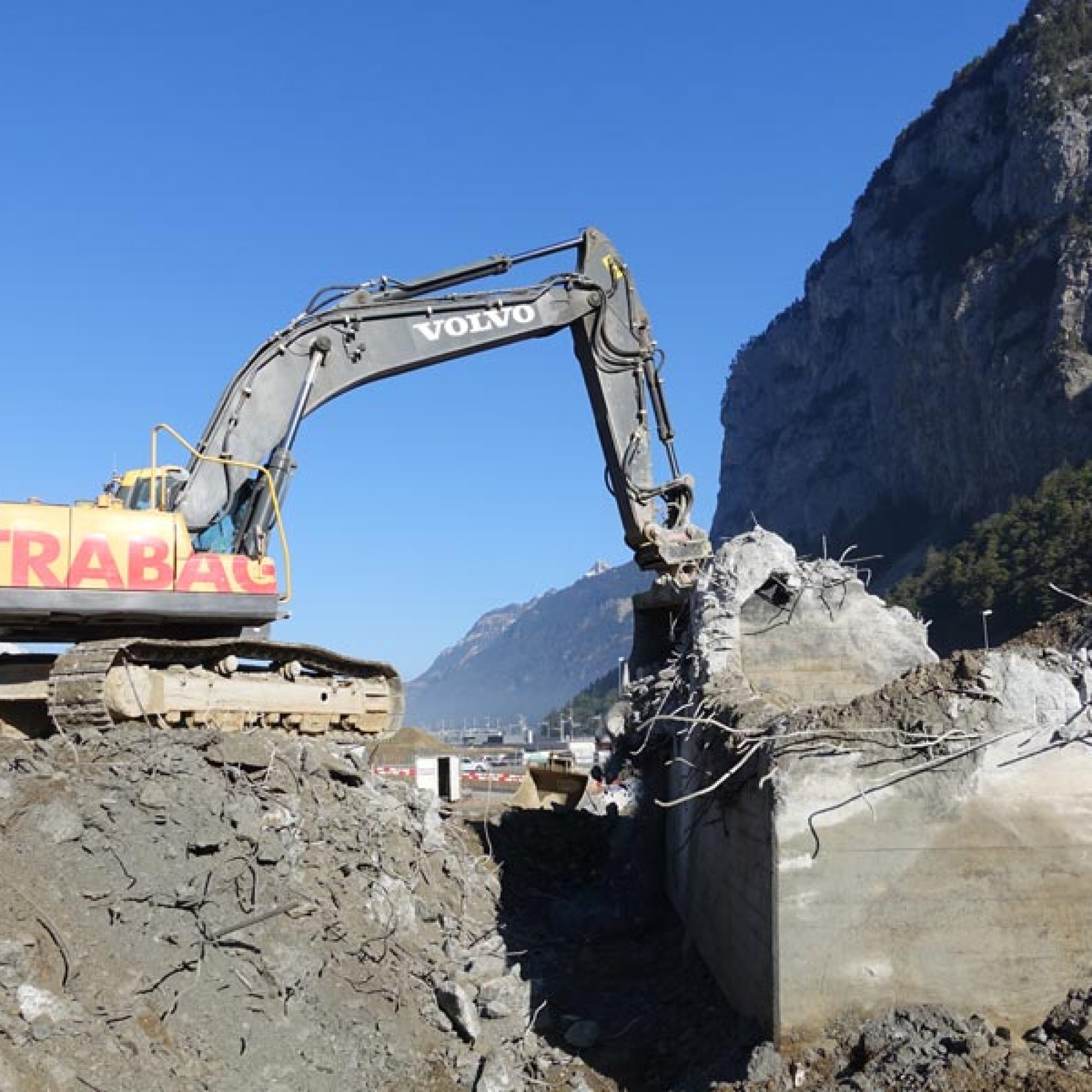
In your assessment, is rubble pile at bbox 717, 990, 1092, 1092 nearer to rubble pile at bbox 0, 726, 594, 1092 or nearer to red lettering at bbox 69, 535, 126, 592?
rubble pile at bbox 0, 726, 594, 1092

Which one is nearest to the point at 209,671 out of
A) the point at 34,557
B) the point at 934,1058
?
the point at 34,557

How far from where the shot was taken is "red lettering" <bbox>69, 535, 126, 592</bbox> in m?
11.0

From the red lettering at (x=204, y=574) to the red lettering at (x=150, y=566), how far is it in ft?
0.35

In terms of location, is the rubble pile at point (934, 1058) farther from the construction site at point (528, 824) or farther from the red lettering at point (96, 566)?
the red lettering at point (96, 566)

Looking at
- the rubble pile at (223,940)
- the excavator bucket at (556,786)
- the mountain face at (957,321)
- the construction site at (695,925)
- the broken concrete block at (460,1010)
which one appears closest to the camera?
the rubble pile at (223,940)

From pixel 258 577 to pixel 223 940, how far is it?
4346 millimetres

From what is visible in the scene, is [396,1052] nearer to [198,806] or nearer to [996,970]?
[198,806]

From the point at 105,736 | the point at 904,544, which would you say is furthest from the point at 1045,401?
the point at 105,736

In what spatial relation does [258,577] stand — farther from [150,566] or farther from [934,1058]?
[934,1058]

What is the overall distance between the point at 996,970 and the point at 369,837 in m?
5.41

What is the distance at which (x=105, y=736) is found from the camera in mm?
10406

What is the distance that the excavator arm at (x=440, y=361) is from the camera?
12445 mm

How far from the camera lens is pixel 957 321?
87.6m

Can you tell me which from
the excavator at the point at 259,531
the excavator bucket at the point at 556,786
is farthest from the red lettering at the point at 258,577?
the excavator bucket at the point at 556,786
